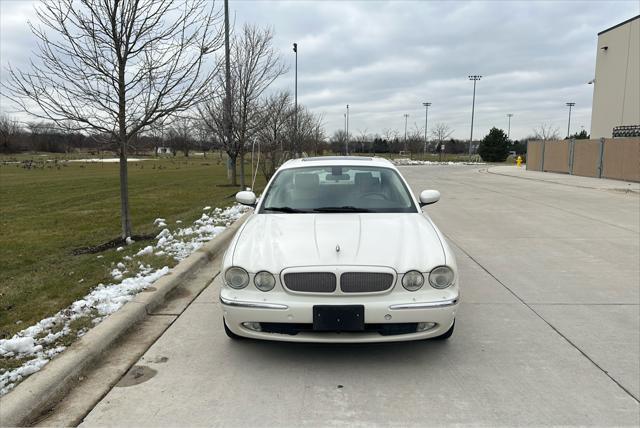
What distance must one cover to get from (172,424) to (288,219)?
195 centimetres

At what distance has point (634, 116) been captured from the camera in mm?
32406

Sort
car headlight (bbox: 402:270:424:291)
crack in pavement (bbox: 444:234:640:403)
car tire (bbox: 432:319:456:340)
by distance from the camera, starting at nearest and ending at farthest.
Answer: crack in pavement (bbox: 444:234:640:403), car headlight (bbox: 402:270:424:291), car tire (bbox: 432:319:456:340)

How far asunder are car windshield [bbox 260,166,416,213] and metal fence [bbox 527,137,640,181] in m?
20.8

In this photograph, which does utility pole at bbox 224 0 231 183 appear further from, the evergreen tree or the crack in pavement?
the evergreen tree

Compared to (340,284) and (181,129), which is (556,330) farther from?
(181,129)

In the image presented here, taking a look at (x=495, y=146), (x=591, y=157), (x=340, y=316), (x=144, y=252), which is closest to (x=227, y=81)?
(x=144, y=252)

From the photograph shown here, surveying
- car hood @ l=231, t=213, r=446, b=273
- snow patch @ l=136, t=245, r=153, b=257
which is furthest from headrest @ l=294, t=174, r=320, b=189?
snow patch @ l=136, t=245, r=153, b=257

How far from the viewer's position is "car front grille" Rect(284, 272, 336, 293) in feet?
10.8

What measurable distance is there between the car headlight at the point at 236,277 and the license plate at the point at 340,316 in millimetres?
568

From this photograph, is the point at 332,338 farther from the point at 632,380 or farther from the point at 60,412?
the point at 632,380

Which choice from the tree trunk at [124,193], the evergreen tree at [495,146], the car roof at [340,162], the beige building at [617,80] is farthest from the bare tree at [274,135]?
the evergreen tree at [495,146]

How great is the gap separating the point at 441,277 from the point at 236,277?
147 centimetres

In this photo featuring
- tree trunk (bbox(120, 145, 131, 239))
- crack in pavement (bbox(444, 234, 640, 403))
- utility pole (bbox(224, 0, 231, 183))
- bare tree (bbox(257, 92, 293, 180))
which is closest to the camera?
crack in pavement (bbox(444, 234, 640, 403))

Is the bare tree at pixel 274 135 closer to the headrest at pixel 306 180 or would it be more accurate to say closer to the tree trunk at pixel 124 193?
the tree trunk at pixel 124 193
